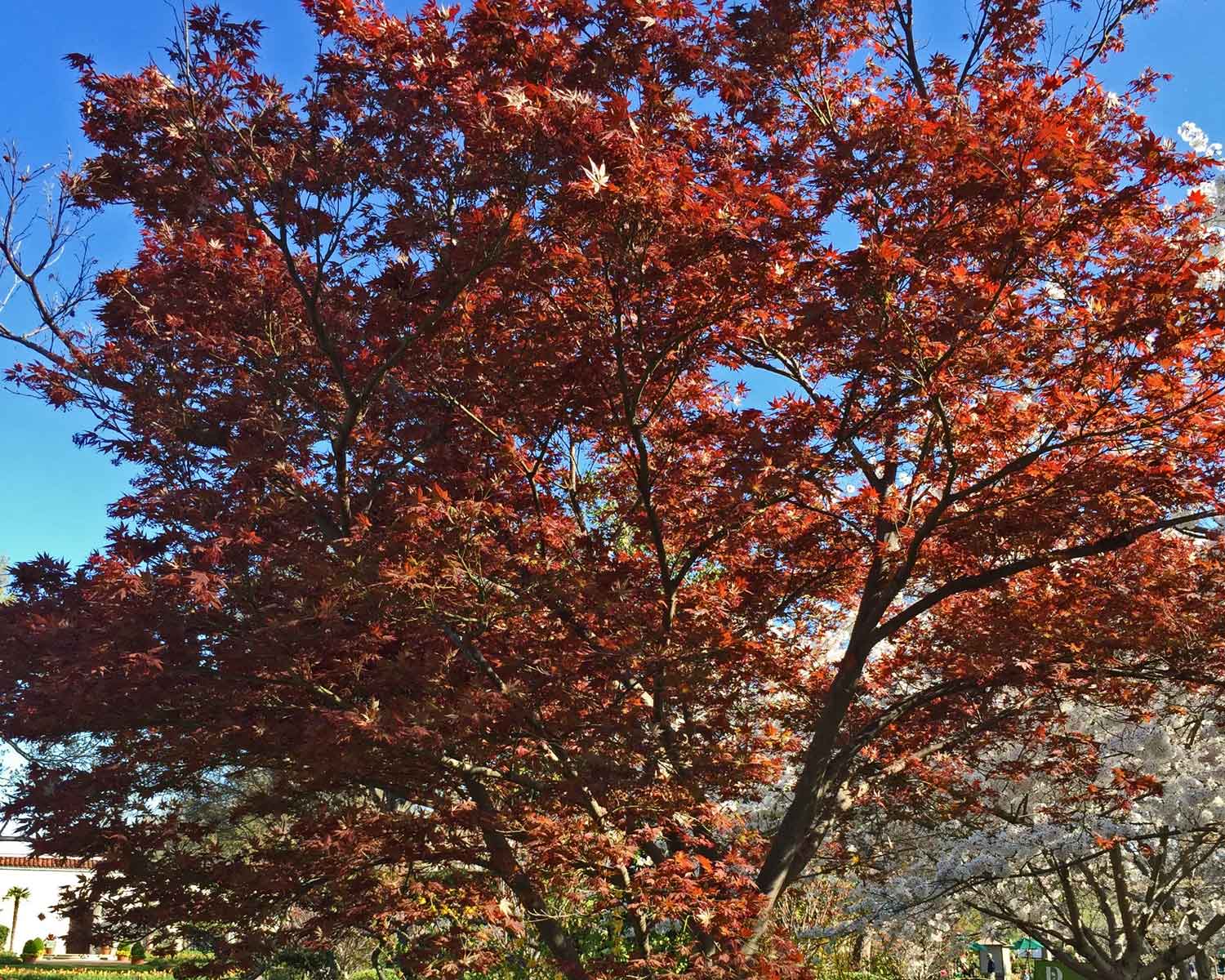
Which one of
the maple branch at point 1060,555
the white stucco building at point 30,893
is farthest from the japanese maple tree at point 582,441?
the white stucco building at point 30,893

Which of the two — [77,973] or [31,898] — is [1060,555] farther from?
[31,898]

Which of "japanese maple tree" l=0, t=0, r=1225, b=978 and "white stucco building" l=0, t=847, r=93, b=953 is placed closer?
"japanese maple tree" l=0, t=0, r=1225, b=978

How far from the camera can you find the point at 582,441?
790 cm

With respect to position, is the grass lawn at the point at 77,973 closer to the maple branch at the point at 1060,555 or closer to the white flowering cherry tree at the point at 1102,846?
the white flowering cherry tree at the point at 1102,846

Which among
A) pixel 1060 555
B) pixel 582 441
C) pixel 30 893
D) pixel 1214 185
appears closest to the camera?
pixel 1060 555

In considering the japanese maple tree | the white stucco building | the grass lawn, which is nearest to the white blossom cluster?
the japanese maple tree

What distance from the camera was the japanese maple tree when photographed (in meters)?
5.51

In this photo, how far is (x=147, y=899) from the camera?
21.2 feet

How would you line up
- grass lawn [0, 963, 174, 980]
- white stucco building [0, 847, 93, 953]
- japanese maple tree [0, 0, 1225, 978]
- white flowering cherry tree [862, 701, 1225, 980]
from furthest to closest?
white stucco building [0, 847, 93, 953]
grass lawn [0, 963, 174, 980]
white flowering cherry tree [862, 701, 1225, 980]
japanese maple tree [0, 0, 1225, 978]

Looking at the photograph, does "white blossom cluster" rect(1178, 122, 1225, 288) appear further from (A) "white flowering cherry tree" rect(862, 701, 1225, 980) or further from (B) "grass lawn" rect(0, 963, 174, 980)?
(B) "grass lawn" rect(0, 963, 174, 980)

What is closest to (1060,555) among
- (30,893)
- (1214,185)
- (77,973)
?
(1214,185)

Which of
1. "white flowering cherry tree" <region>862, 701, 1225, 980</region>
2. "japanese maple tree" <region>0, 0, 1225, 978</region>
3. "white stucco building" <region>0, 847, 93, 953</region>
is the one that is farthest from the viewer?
"white stucco building" <region>0, 847, 93, 953</region>

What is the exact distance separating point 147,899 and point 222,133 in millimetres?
5074

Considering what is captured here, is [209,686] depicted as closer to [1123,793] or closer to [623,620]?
[623,620]
